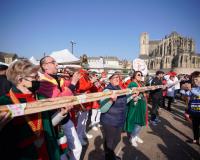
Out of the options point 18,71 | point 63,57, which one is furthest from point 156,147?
point 63,57

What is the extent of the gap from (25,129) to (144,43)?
120 meters

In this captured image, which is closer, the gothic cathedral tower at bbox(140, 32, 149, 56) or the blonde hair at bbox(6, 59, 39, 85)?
the blonde hair at bbox(6, 59, 39, 85)

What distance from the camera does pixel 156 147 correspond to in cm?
481

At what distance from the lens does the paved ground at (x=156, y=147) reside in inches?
167

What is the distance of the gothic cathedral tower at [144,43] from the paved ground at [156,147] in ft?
372

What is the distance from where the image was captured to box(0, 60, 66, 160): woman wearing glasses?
1.67 meters

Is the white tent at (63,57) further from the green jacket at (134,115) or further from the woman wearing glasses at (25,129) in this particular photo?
the woman wearing glasses at (25,129)

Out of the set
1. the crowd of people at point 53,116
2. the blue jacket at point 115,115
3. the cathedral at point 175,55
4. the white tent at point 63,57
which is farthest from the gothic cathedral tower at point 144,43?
the blue jacket at point 115,115

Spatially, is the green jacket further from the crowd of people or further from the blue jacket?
the blue jacket

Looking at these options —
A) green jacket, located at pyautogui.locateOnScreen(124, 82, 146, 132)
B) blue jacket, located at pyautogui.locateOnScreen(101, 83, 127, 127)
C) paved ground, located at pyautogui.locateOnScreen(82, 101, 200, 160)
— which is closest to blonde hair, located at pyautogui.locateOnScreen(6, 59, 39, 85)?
blue jacket, located at pyautogui.locateOnScreen(101, 83, 127, 127)

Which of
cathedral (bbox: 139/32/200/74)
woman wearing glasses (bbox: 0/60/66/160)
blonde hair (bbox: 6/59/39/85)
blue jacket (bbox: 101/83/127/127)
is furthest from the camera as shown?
cathedral (bbox: 139/32/200/74)

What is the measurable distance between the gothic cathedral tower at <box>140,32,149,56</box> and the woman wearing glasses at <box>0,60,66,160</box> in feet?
388

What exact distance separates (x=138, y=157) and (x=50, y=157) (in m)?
2.93

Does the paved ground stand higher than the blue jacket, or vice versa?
the blue jacket
